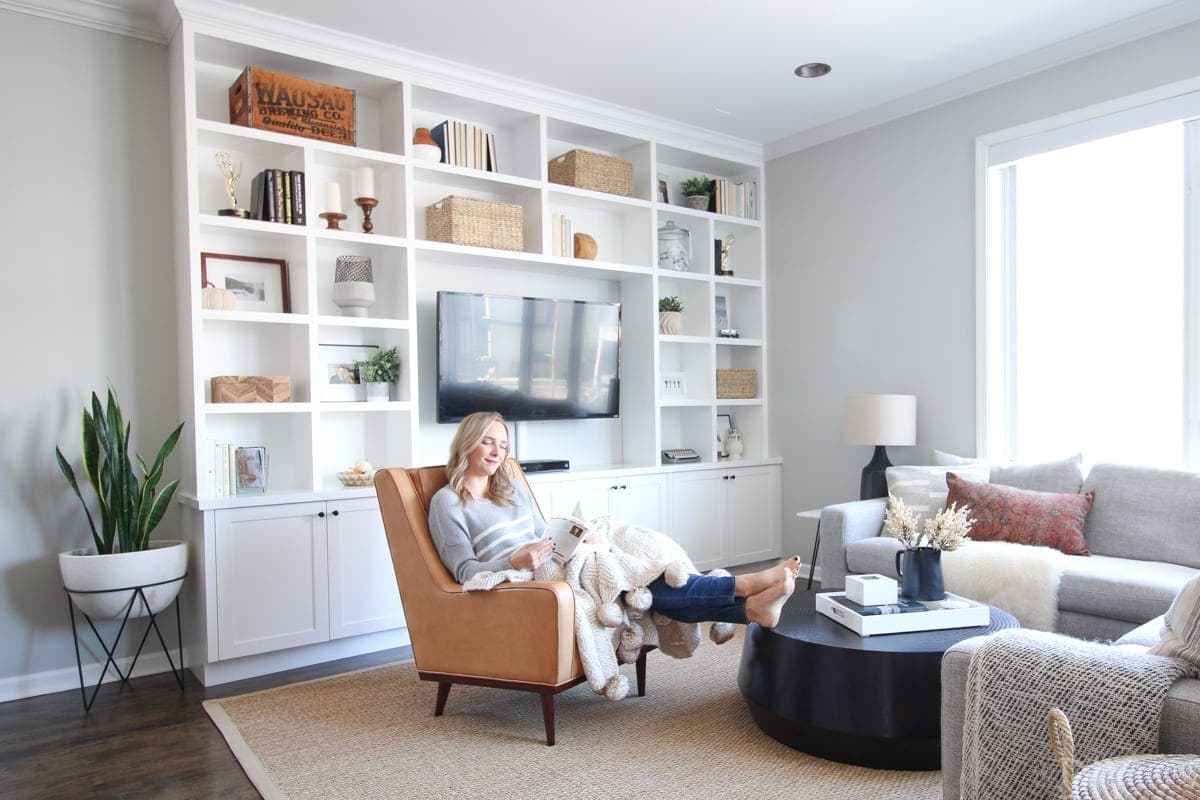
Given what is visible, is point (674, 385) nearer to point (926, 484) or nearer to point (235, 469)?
point (926, 484)

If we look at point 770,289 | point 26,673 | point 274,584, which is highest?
point 770,289

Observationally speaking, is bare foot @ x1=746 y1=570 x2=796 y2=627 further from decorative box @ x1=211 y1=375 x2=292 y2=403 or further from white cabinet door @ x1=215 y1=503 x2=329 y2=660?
decorative box @ x1=211 y1=375 x2=292 y2=403

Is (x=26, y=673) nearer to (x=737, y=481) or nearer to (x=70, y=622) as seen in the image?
(x=70, y=622)

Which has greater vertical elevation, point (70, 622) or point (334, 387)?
point (334, 387)

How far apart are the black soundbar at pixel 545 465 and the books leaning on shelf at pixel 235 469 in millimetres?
1242

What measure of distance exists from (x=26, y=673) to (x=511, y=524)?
6.49 ft

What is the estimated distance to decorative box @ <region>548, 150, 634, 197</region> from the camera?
4.40 metres

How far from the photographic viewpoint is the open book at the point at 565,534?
275 cm

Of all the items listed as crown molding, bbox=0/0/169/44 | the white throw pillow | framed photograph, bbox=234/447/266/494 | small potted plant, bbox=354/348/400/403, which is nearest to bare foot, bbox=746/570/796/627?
the white throw pillow

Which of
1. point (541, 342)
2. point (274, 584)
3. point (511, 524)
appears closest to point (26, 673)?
point (274, 584)

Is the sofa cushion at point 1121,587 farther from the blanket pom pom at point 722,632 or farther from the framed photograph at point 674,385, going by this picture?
the framed photograph at point 674,385

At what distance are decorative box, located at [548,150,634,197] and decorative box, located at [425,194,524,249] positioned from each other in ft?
1.43

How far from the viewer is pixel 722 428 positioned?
5324mm

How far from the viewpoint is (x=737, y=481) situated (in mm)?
5020
